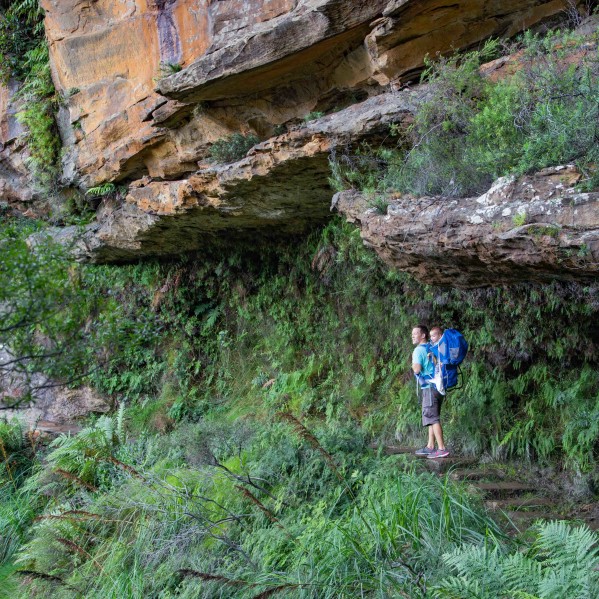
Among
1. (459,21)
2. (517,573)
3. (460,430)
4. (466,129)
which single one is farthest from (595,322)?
(517,573)

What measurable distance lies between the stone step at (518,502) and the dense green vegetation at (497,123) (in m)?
3.04

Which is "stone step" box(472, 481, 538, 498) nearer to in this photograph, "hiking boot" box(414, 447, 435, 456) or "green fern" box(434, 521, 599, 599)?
"hiking boot" box(414, 447, 435, 456)

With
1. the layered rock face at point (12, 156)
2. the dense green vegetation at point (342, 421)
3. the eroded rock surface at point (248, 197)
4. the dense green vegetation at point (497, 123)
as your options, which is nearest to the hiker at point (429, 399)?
the dense green vegetation at point (342, 421)

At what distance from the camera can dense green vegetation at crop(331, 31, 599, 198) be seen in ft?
16.9

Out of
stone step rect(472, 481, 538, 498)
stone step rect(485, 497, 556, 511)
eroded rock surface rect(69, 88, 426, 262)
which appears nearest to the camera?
stone step rect(485, 497, 556, 511)

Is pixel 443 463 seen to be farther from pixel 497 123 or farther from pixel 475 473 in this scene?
pixel 497 123

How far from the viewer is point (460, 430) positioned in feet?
25.5

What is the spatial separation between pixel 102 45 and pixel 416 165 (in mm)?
7778

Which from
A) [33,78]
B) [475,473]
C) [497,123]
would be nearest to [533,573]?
[475,473]

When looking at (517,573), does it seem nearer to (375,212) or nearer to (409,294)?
(375,212)

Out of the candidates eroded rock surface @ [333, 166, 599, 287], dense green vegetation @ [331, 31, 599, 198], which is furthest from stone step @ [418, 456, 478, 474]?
dense green vegetation @ [331, 31, 599, 198]

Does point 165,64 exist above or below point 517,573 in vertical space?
above

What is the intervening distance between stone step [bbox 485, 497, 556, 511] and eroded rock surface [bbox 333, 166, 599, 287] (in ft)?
7.25

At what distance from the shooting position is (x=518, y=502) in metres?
6.06
